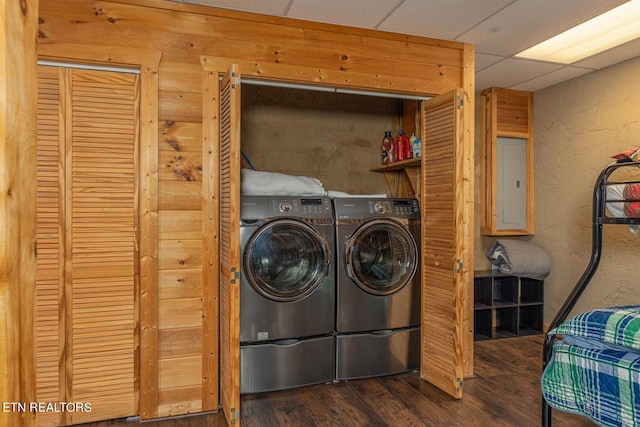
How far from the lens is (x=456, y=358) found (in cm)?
265

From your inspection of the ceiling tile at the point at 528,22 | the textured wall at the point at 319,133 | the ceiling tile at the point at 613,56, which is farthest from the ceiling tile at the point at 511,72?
the textured wall at the point at 319,133

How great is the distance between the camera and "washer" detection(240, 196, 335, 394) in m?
2.69

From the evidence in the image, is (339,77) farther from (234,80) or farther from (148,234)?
(148,234)

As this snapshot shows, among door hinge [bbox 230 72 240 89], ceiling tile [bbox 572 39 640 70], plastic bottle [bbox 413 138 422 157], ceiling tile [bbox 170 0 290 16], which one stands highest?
ceiling tile [bbox 572 39 640 70]

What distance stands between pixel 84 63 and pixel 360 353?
2.54 m

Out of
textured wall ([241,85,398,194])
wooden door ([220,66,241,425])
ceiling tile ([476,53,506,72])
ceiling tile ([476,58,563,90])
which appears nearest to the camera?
wooden door ([220,66,241,425])

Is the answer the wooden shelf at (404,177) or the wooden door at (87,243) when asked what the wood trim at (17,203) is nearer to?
the wooden door at (87,243)

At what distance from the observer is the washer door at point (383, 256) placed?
9.69 feet

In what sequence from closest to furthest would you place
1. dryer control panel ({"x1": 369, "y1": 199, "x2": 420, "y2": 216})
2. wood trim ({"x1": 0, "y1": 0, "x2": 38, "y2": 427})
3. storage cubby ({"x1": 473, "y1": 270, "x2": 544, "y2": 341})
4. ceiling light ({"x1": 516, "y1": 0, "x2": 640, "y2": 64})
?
wood trim ({"x1": 0, "y1": 0, "x2": 38, "y2": 427}) → ceiling light ({"x1": 516, "y1": 0, "x2": 640, "y2": 64}) → dryer control panel ({"x1": 369, "y1": 199, "x2": 420, "y2": 216}) → storage cubby ({"x1": 473, "y1": 270, "x2": 544, "y2": 341})

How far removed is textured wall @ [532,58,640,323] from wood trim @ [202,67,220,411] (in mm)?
3271

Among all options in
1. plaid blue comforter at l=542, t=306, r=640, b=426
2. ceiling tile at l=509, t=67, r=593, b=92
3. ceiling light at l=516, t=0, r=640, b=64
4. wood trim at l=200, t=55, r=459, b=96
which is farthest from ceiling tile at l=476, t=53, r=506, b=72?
plaid blue comforter at l=542, t=306, r=640, b=426

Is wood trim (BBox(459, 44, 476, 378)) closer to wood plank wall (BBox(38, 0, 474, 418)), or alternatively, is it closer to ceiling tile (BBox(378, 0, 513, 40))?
ceiling tile (BBox(378, 0, 513, 40))

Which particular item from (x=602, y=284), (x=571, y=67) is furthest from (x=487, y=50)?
(x=602, y=284)

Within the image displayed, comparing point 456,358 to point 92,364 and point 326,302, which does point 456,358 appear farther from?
point 92,364
